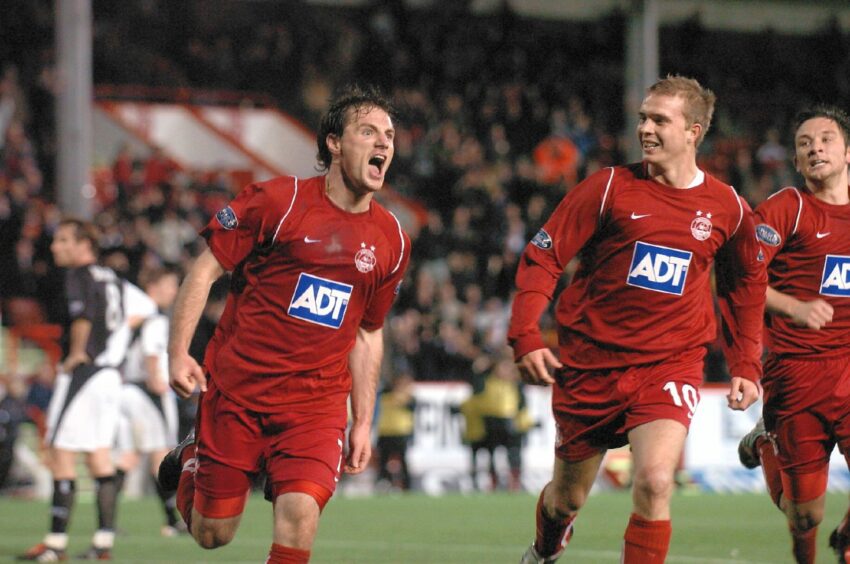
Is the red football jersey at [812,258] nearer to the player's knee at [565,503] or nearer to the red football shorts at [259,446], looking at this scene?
the player's knee at [565,503]

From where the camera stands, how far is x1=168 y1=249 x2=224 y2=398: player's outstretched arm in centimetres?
636

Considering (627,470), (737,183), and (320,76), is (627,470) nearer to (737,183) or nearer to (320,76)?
(737,183)

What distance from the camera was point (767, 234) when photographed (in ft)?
26.1

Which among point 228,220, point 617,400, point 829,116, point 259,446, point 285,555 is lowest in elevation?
point 285,555

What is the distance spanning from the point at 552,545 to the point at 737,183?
19.7 meters

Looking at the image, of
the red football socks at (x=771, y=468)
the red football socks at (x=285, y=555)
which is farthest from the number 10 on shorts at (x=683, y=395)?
the red football socks at (x=285, y=555)

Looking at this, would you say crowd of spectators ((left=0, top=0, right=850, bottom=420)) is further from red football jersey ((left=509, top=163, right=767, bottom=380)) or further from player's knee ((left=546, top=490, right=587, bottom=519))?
red football jersey ((left=509, top=163, right=767, bottom=380))

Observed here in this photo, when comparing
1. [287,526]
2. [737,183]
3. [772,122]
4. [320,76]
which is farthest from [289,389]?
[772,122]

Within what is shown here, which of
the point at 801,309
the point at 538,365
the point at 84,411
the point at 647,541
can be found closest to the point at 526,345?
the point at 538,365

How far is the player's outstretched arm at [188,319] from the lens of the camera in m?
6.36

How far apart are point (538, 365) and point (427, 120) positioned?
21.0 metres

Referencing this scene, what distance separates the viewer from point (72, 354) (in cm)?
1090

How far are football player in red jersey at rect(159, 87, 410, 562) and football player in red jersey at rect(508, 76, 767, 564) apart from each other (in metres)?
0.79

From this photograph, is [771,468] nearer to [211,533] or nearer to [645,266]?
[645,266]
